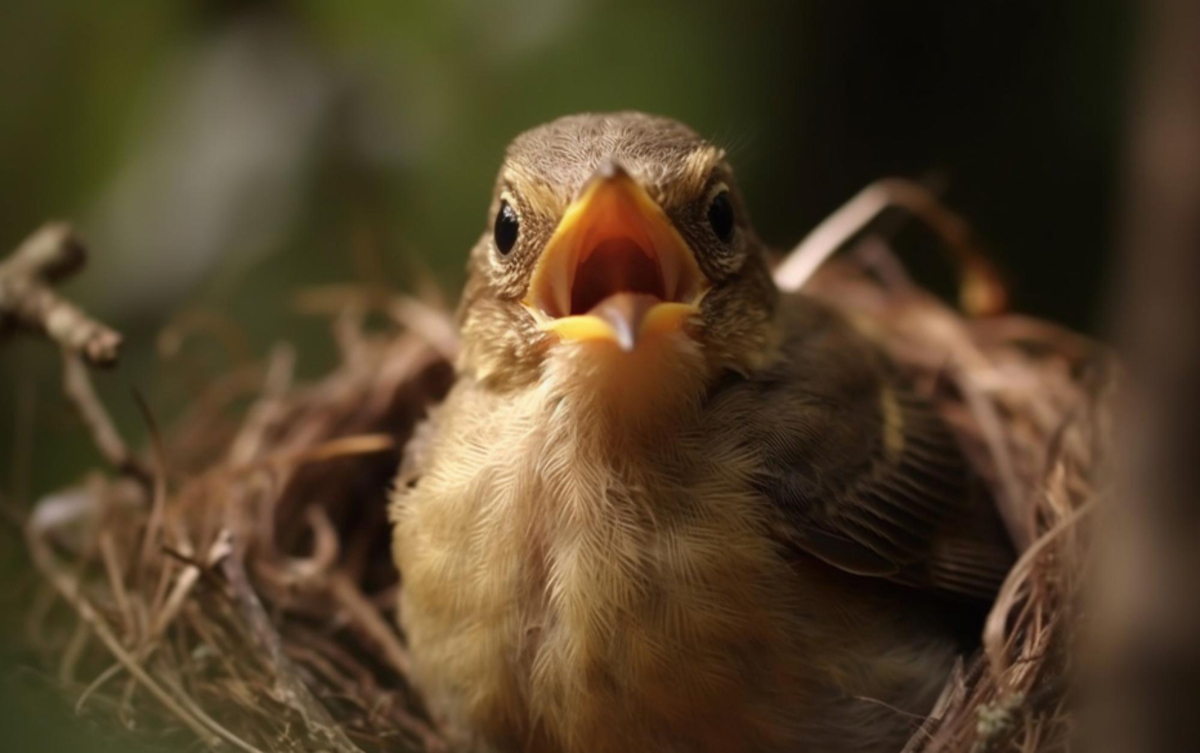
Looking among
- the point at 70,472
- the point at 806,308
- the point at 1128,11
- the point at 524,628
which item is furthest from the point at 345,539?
the point at 1128,11

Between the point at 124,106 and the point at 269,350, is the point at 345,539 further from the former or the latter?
the point at 124,106

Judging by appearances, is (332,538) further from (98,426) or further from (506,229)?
(506,229)

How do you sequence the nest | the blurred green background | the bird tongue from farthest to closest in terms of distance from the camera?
the blurred green background
the nest
the bird tongue

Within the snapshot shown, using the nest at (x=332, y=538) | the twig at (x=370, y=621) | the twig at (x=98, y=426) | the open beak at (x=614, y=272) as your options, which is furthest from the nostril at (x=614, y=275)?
the twig at (x=98, y=426)

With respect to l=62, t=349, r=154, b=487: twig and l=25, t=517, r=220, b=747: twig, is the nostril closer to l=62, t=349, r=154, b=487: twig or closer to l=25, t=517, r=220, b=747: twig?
l=25, t=517, r=220, b=747: twig

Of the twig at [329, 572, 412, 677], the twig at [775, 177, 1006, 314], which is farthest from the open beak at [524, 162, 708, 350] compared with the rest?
the twig at [775, 177, 1006, 314]

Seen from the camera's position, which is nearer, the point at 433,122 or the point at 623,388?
the point at 623,388

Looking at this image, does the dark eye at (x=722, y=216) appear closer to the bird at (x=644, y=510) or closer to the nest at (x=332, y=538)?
the bird at (x=644, y=510)

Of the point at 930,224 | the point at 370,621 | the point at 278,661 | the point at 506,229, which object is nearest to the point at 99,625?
the point at 278,661
